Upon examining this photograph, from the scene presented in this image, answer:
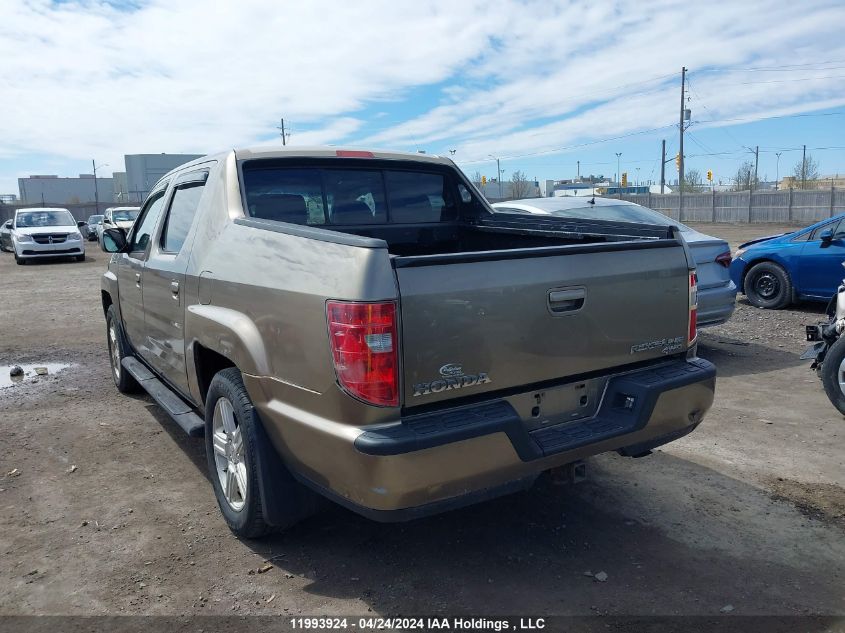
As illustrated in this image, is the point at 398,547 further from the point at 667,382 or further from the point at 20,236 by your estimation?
the point at 20,236

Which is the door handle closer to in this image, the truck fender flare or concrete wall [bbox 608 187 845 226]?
the truck fender flare

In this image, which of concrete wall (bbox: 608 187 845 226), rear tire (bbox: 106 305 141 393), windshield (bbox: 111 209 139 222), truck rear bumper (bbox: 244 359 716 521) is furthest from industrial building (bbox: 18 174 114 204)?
truck rear bumper (bbox: 244 359 716 521)

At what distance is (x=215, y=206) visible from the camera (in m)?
4.10

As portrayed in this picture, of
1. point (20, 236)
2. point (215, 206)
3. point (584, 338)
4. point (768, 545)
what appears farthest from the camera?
Result: point (20, 236)

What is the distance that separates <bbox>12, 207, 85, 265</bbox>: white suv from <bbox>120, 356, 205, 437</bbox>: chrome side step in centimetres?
1935

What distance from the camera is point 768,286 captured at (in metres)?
10.6

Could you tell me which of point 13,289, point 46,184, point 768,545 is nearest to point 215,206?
point 768,545

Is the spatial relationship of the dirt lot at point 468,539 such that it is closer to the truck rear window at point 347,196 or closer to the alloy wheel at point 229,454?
the alloy wheel at point 229,454

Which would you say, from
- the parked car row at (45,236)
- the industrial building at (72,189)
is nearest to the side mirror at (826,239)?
the parked car row at (45,236)

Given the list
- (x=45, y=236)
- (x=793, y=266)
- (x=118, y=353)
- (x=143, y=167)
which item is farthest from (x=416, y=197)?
(x=143, y=167)

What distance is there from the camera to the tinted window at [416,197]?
482 centimetres

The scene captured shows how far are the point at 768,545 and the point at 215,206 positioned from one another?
11.5ft

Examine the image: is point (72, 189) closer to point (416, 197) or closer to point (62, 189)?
point (62, 189)

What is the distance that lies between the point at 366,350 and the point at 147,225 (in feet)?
11.7
